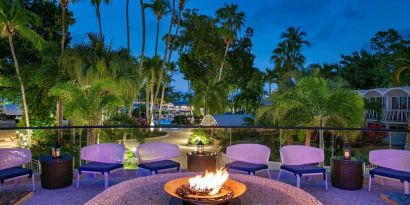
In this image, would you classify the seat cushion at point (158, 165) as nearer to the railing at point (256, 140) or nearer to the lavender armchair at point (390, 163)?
the lavender armchair at point (390, 163)

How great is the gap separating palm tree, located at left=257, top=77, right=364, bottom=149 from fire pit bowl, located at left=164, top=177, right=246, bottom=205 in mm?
7347

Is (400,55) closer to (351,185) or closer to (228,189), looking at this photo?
(351,185)

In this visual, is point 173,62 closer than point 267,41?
Yes

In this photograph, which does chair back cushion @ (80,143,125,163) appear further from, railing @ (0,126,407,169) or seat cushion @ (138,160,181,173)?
railing @ (0,126,407,169)

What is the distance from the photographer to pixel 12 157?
5.36 metres

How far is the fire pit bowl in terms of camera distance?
3289 millimetres

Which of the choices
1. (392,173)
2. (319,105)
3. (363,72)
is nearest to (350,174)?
(392,173)

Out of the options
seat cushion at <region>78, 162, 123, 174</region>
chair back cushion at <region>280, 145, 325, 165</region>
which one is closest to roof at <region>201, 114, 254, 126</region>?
chair back cushion at <region>280, 145, 325, 165</region>

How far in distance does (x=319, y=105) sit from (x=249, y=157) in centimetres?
576

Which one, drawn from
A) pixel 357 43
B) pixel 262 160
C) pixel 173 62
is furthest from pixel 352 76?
pixel 357 43

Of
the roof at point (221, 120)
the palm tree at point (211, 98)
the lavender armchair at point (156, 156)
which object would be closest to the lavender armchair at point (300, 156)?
the lavender armchair at point (156, 156)

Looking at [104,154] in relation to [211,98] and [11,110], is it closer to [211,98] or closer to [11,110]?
[211,98]

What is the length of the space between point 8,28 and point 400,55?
16640mm

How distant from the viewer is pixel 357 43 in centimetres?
8188
